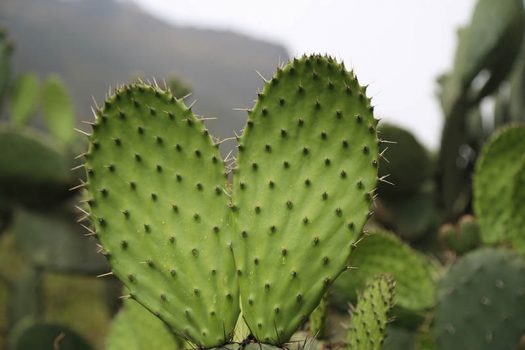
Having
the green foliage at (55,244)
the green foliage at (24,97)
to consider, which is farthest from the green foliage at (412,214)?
the green foliage at (24,97)

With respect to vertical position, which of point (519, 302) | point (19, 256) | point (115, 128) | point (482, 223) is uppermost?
point (115, 128)

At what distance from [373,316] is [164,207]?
1.21 ft

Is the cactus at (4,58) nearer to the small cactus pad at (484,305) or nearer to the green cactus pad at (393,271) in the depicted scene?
the green cactus pad at (393,271)

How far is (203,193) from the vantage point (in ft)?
3.32

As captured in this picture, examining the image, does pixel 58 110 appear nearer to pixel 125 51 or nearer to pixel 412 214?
pixel 412 214

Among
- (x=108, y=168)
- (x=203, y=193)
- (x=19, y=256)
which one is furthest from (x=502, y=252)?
(x=19, y=256)

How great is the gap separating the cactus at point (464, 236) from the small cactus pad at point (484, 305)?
0.43ft

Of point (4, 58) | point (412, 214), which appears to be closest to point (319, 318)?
point (412, 214)

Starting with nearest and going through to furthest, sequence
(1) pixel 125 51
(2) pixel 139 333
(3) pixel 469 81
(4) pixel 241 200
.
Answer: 1. (4) pixel 241 200
2. (2) pixel 139 333
3. (3) pixel 469 81
4. (1) pixel 125 51

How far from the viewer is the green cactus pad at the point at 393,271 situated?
159 cm

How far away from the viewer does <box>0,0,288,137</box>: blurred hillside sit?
779 inches

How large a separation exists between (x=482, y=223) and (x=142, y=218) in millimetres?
1070

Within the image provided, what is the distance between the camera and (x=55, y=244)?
3.47m

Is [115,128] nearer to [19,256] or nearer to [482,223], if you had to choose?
[482,223]
